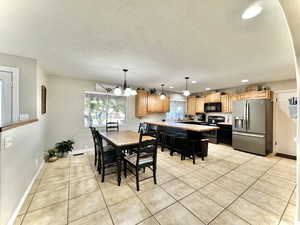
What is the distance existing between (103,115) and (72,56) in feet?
8.59

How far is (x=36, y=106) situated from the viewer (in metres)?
2.69

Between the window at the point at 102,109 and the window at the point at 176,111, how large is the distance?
2688mm

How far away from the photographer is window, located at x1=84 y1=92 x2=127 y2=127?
456cm

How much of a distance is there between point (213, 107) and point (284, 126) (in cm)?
238

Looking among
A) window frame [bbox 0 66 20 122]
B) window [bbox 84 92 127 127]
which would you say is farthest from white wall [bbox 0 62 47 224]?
window [bbox 84 92 127 127]

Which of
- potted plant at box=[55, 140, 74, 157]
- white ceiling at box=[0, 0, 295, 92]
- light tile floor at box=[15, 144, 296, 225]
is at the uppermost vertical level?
white ceiling at box=[0, 0, 295, 92]

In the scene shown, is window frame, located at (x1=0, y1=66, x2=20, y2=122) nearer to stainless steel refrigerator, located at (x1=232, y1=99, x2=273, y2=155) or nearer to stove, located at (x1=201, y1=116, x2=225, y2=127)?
stainless steel refrigerator, located at (x1=232, y1=99, x2=273, y2=155)

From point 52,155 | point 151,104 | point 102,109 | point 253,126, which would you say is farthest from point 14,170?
point 253,126

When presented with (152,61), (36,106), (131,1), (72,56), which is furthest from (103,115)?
(131,1)

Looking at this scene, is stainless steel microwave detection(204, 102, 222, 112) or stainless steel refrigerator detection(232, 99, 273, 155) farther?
stainless steel microwave detection(204, 102, 222, 112)

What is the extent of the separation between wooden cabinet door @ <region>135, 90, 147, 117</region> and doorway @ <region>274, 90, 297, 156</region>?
4596 millimetres

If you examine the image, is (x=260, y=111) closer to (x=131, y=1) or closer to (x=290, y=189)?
(x=290, y=189)

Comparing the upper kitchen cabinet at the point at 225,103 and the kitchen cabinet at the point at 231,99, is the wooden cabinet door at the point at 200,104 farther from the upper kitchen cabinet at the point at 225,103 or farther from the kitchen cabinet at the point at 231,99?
the kitchen cabinet at the point at 231,99

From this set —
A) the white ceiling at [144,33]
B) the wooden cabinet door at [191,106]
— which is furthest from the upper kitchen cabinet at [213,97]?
the white ceiling at [144,33]
